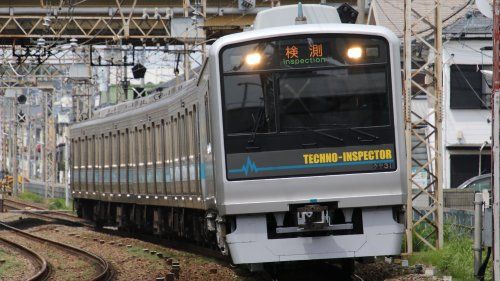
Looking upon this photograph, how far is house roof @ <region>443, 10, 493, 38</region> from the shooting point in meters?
33.2

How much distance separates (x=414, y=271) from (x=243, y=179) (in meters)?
3.60

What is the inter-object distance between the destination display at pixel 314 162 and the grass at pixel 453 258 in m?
2.40

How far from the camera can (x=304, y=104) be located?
478 inches

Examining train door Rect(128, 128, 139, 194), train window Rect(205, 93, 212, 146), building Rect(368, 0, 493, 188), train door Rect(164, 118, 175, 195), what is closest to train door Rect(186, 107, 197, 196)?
train door Rect(164, 118, 175, 195)

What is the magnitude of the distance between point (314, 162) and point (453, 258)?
12.5ft

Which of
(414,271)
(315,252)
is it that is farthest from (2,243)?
(315,252)

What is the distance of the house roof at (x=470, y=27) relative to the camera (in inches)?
1308

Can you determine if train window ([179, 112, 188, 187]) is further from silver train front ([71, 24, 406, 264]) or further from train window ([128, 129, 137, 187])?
train window ([128, 129, 137, 187])

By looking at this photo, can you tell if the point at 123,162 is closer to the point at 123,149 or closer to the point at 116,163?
the point at 123,149

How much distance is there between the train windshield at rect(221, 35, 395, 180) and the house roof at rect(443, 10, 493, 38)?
69.5ft

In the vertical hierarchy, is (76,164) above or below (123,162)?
above

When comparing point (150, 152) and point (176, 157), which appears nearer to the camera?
point (176, 157)

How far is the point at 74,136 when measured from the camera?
104 ft

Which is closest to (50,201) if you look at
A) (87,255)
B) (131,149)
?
(131,149)
